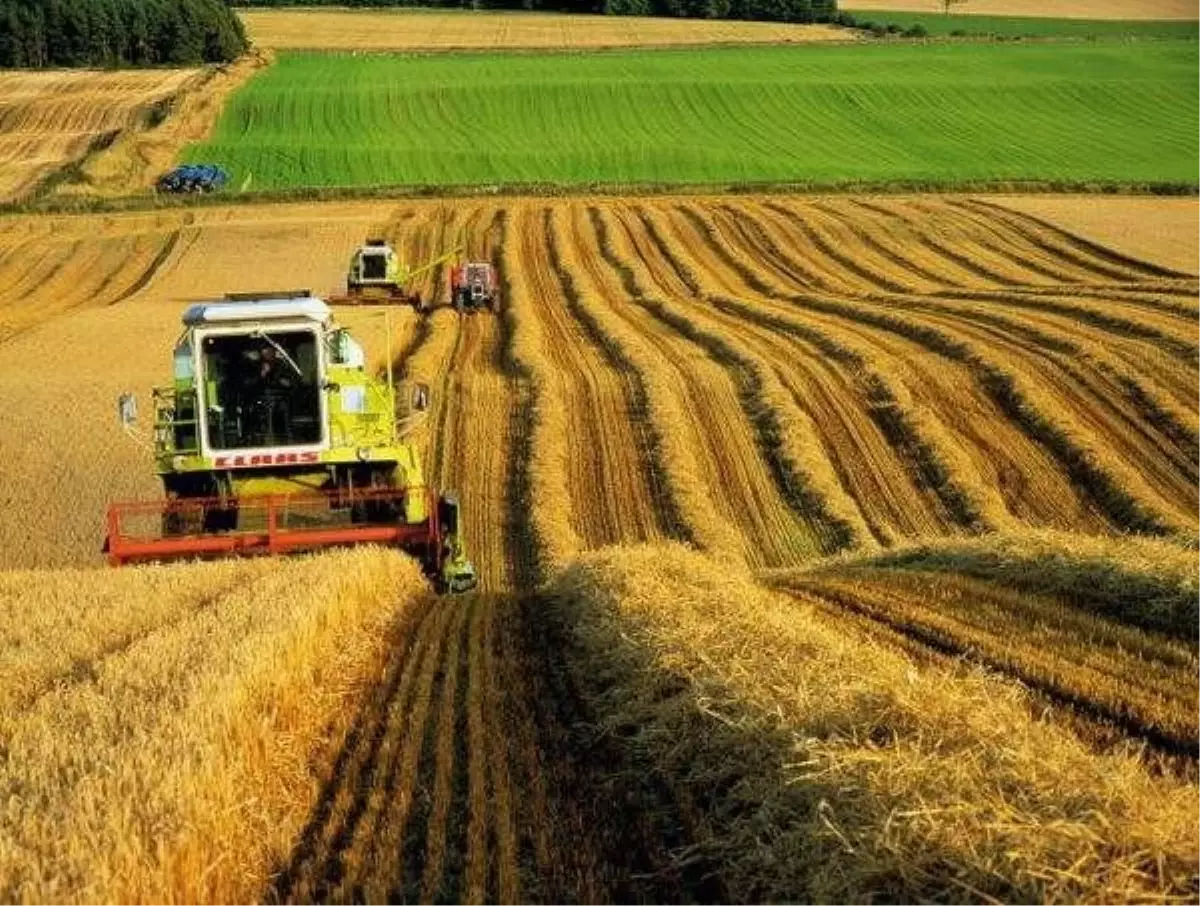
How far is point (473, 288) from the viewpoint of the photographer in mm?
34844

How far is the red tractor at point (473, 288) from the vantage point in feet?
114

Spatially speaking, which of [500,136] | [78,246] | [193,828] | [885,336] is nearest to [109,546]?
[193,828]

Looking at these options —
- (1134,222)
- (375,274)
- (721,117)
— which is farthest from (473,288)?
(721,117)

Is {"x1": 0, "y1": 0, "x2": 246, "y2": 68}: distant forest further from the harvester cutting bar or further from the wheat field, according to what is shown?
the harvester cutting bar

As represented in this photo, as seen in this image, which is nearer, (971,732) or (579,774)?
(971,732)

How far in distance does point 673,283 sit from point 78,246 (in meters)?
20.6

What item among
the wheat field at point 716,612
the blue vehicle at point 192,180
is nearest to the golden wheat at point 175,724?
the wheat field at point 716,612

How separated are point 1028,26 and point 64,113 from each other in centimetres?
7979

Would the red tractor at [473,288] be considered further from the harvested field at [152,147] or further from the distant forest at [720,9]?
the distant forest at [720,9]

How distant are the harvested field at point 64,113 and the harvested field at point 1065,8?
67993 millimetres

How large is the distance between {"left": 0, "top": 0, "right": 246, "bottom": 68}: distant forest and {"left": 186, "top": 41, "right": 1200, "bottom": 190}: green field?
264 inches

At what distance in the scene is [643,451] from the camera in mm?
21875

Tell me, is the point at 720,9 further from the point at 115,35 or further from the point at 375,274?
the point at 375,274

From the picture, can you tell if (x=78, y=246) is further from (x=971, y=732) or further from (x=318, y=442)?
(x=971, y=732)
